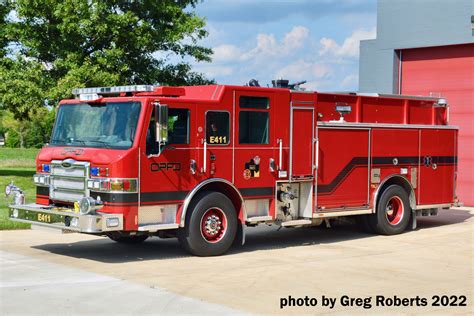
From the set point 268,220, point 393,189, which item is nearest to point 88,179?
point 268,220

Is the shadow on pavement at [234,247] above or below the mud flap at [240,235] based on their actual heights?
below

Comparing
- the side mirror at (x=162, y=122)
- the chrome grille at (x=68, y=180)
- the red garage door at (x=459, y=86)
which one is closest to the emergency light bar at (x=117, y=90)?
the side mirror at (x=162, y=122)

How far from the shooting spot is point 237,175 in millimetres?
11828

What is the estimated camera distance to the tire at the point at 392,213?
14219mm

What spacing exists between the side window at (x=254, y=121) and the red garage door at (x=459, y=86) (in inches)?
347

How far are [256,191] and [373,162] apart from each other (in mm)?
2883

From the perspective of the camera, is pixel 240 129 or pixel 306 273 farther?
pixel 240 129

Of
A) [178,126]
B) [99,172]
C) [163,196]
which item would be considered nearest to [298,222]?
[163,196]

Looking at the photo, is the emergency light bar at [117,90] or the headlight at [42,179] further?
the headlight at [42,179]

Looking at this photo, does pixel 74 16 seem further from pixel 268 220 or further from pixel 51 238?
pixel 268 220

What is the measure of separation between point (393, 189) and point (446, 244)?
5.22 feet

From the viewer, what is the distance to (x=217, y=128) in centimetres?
1162

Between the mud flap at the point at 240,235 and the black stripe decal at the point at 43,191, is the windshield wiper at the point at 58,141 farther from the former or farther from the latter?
the mud flap at the point at 240,235

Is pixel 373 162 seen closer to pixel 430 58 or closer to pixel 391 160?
pixel 391 160
